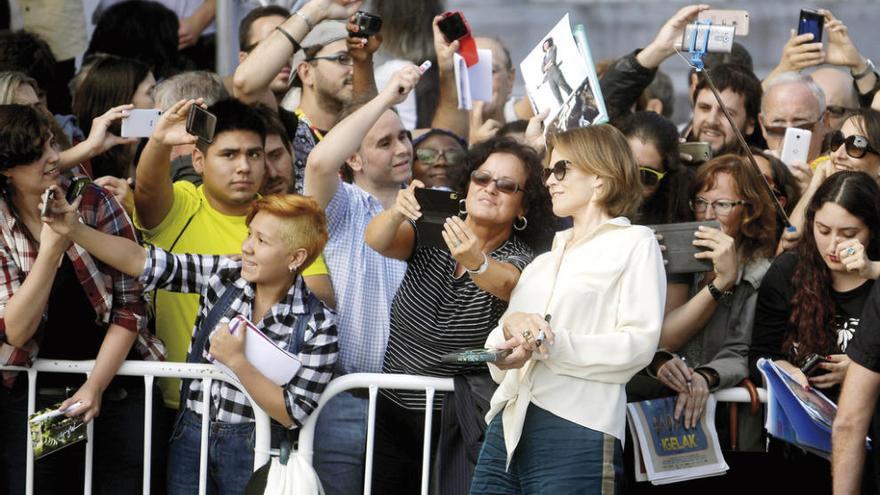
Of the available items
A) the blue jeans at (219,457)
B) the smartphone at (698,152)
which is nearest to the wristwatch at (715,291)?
the smartphone at (698,152)

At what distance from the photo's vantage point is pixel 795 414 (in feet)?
14.5

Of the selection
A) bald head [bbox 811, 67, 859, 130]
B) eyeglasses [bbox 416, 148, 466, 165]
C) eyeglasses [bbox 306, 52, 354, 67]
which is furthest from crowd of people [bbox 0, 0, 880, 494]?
bald head [bbox 811, 67, 859, 130]

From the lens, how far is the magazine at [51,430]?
15.0ft

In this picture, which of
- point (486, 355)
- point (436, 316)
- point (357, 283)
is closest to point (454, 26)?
point (357, 283)

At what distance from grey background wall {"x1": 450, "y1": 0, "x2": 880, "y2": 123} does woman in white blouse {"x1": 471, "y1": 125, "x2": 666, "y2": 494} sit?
384 centimetres

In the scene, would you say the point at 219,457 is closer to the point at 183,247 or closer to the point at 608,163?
the point at 183,247

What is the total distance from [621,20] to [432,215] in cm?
380

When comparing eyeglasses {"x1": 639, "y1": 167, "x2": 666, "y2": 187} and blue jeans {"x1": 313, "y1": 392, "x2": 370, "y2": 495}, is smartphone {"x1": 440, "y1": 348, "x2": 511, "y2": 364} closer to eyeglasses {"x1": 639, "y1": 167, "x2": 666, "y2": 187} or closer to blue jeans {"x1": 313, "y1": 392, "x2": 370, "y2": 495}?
blue jeans {"x1": 313, "y1": 392, "x2": 370, "y2": 495}

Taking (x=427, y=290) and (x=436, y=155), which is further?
(x=436, y=155)

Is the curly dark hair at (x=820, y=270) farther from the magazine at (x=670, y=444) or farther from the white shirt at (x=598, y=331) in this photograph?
the white shirt at (x=598, y=331)

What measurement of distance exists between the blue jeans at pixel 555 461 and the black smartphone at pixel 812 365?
89 cm

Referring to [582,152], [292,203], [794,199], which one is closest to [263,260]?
[292,203]

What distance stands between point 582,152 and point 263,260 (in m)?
1.17

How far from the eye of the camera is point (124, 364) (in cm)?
474
